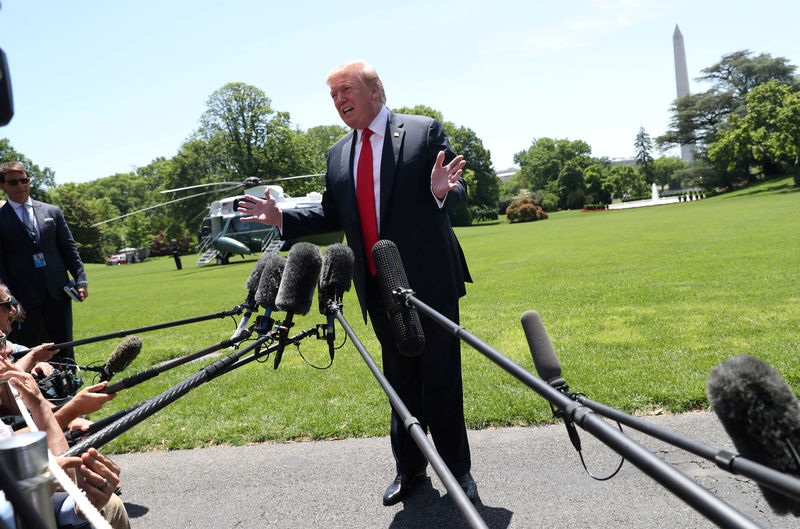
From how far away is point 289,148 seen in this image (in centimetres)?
6178

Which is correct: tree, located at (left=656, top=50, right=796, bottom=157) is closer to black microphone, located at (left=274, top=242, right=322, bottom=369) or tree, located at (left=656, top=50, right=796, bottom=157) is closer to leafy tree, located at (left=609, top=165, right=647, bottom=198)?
leafy tree, located at (left=609, top=165, right=647, bottom=198)

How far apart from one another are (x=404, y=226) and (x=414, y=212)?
11 centimetres

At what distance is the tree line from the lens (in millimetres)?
61219

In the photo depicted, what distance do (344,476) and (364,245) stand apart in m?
1.72

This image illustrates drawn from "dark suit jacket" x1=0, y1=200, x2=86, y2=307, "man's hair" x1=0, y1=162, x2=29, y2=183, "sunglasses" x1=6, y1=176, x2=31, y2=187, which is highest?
"man's hair" x1=0, y1=162, x2=29, y2=183

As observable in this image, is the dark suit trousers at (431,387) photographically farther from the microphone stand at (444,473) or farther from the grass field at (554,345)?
the microphone stand at (444,473)

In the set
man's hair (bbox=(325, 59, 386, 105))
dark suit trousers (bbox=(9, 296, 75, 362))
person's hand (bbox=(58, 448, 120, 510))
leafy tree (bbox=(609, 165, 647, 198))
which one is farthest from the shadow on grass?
person's hand (bbox=(58, 448, 120, 510))

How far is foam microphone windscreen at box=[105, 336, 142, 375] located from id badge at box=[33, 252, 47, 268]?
317 centimetres

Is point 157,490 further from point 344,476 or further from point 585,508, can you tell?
point 585,508

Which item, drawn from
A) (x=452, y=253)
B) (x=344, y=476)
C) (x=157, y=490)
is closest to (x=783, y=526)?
(x=452, y=253)

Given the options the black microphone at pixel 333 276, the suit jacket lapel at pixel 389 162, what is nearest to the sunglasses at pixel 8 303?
the black microphone at pixel 333 276

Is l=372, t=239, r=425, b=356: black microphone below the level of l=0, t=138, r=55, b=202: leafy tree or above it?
below

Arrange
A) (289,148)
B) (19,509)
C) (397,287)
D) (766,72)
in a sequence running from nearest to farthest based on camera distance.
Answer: (19,509) < (397,287) < (289,148) < (766,72)

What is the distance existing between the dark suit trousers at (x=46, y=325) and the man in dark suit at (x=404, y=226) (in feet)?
11.7
